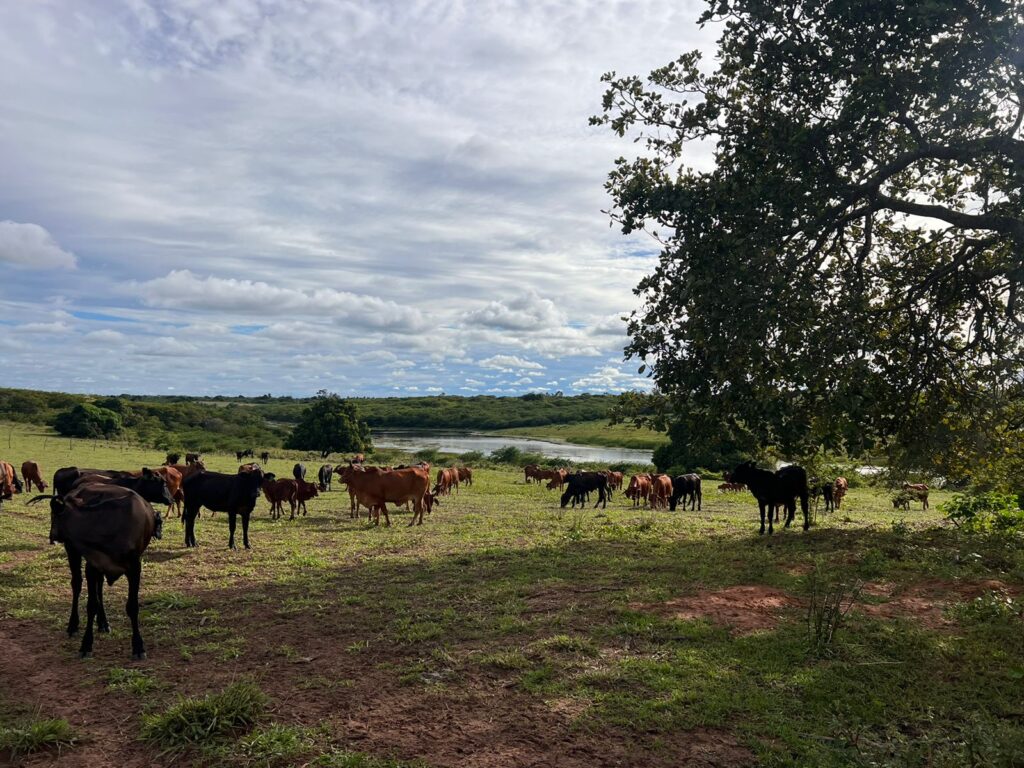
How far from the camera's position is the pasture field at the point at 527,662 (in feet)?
16.3

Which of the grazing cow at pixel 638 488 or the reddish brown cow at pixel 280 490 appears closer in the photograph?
the reddish brown cow at pixel 280 490

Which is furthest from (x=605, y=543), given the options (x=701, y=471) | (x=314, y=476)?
(x=701, y=471)

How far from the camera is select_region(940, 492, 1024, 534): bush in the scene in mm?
12445

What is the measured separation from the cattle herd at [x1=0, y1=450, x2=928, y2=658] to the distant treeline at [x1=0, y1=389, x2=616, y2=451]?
4.31 metres

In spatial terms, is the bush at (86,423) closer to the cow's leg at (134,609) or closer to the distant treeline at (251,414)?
the distant treeline at (251,414)

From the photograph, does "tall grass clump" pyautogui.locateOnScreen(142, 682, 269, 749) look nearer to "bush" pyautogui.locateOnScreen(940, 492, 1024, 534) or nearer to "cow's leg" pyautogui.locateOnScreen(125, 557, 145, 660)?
"cow's leg" pyautogui.locateOnScreen(125, 557, 145, 660)

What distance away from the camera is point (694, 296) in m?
9.86

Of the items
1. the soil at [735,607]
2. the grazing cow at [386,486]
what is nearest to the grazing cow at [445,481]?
the grazing cow at [386,486]

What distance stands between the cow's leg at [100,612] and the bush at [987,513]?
14.3 meters

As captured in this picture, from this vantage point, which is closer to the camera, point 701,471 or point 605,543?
point 605,543

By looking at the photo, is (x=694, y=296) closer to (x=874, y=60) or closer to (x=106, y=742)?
(x=874, y=60)

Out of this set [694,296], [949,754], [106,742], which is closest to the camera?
[949,754]

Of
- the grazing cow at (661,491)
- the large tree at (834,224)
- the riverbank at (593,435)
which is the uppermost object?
the large tree at (834,224)

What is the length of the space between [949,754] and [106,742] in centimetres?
620
